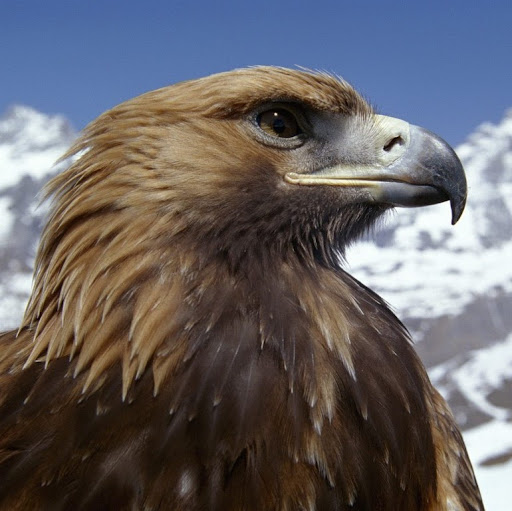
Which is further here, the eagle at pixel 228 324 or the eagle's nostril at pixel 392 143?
the eagle's nostril at pixel 392 143

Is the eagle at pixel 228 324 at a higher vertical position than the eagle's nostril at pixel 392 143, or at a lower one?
lower

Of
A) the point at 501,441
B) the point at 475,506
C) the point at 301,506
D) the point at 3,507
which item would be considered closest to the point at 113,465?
the point at 3,507

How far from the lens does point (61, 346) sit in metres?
1.86

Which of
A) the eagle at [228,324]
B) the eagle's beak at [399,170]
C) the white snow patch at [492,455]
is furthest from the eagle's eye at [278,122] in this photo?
the white snow patch at [492,455]

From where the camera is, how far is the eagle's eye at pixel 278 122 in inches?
84.4

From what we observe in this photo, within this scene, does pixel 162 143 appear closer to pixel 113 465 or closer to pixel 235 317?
pixel 235 317

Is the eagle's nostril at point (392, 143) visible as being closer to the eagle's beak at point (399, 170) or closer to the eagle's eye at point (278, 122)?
the eagle's beak at point (399, 170)

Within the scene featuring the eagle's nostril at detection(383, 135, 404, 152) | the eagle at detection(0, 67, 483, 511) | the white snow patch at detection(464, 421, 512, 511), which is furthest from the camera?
the white snow patch at detection(464, 421, 512, 511)

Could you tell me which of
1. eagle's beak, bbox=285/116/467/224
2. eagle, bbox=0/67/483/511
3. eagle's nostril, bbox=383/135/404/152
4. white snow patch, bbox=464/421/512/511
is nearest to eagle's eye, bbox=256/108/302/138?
eagle, bbox=0/67/483/511

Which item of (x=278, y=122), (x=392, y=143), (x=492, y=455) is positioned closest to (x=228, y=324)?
(x=278, y=122)

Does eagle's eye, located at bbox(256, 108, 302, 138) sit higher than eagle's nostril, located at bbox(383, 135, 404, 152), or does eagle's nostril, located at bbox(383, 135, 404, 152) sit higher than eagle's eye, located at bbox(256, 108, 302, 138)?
eagle's eye, located at bbox(256, 108, 302, 138)

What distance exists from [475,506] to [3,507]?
4.85 feet

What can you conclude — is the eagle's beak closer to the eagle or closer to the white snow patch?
the eagle

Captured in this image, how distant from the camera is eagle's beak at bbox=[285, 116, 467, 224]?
7.08 feet
